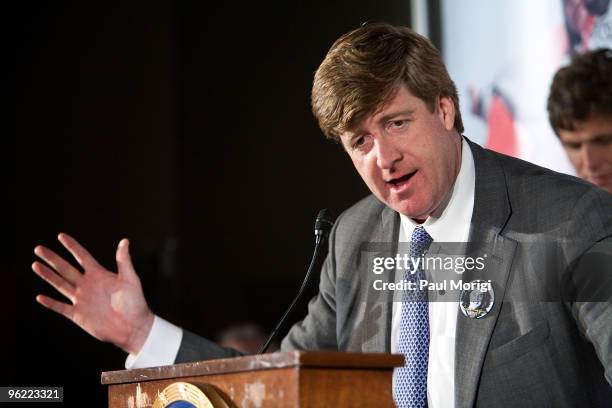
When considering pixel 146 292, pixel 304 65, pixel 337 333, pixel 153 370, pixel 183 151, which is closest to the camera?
pixel 153 370

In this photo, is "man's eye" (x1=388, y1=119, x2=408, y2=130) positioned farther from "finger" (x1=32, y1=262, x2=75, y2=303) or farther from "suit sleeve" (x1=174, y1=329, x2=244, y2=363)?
"finger" (x1=32, y1=262, x2=75, y2=303)

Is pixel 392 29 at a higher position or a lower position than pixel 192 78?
lower

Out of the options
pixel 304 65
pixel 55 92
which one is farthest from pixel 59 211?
pixel 304 65

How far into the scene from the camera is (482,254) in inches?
75.9

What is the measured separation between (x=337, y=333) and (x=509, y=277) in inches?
20.0

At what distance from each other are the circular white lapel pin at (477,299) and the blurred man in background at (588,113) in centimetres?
85

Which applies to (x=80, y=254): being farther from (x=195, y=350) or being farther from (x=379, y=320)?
(x=379, y=320)

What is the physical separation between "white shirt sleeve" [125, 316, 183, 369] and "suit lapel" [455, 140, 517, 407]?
25.9 inches

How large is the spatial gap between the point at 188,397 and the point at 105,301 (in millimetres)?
694

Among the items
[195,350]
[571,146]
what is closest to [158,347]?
[195,350]

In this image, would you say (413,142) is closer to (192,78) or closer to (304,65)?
(304,65)

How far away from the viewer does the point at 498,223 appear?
1.94 meters

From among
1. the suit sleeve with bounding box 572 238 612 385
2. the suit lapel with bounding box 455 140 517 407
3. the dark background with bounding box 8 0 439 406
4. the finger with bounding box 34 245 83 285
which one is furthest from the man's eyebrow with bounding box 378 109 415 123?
the dark background with bounding box 8 0 439 406

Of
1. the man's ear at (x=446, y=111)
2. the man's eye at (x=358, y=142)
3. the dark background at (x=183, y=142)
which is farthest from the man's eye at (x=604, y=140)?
the dark background at (x=183, y=142)
